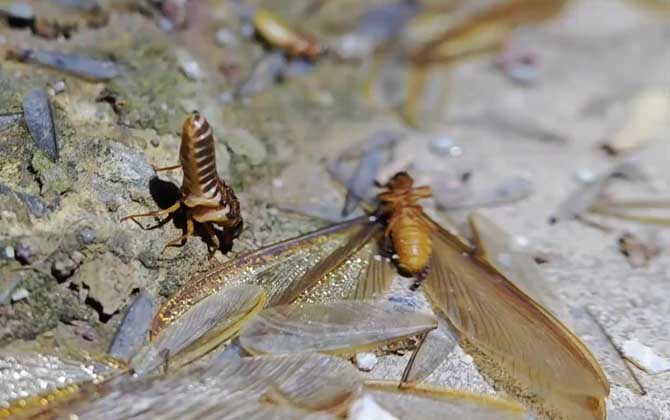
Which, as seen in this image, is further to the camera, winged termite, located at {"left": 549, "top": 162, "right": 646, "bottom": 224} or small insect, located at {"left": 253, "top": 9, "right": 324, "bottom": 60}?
small insect, located at {"left": 253, "top": 9, "right": 324, "bottom": 60}

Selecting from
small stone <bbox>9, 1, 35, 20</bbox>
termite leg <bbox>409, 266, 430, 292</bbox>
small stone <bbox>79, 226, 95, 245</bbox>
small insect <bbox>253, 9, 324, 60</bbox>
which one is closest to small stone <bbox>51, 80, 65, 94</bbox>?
small stone <bbox>9, 1, 35, 20</bbox>

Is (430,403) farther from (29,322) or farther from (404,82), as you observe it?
(404,82)

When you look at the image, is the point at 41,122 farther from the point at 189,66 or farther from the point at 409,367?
the point at 409,367

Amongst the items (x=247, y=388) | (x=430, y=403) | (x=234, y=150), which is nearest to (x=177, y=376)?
(x=247, y=388)

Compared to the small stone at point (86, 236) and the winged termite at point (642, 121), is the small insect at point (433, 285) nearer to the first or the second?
the small stone at point (86, 236)

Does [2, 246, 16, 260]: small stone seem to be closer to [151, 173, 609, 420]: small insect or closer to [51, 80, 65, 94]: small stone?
[151, 173, 609, 420]: small insect

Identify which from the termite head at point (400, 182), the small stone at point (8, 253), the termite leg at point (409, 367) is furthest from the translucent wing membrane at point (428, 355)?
the small stone at point (8, 253)
